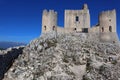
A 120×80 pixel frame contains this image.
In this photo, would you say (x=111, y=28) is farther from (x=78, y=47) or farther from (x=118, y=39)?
(x=78, y=47)

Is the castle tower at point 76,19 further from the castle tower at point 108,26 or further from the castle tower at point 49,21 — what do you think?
the castle tower at point 108,26

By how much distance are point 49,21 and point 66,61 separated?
17.8 meters

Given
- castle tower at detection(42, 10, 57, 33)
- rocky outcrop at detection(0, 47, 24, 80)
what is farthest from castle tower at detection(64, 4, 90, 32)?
rocky outcrop at detection(0, 47, 24, 80)

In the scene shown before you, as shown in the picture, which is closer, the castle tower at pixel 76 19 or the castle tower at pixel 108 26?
the castle tower at pixel 108 26

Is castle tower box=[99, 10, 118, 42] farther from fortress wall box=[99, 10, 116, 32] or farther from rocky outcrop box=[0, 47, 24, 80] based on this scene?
rocky outcrop box=[0, 47, 24, 80]

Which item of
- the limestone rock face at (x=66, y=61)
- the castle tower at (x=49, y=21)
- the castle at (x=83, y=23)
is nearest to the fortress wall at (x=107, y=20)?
the castle at (x=83, y=23)

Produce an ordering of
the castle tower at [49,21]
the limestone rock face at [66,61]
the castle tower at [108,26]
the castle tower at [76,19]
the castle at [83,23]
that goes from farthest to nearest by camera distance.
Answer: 1. the castle tower at [76,19]
2. the castle tower at [49,21]
3. the castle at [83,23]
4. the castle tower at [108,26]
5. the limestone rock face at [66,61]

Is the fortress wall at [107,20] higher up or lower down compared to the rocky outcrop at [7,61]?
higher up

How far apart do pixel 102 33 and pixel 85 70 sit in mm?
17033

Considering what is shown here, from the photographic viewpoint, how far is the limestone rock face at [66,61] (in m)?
30.3

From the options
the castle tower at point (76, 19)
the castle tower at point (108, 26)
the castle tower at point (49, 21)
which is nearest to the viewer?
the castle tower at point (108, 26)

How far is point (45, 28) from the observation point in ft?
161

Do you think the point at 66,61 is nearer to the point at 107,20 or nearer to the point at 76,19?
the point at 107,20

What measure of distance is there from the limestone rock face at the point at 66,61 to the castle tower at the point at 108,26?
31.5 ft
